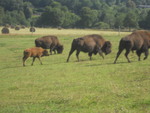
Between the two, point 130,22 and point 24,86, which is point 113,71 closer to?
point 24,86

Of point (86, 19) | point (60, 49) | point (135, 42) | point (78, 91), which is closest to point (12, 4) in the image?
point (86, 19)

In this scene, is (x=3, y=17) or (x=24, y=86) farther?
(x=3, y=17)

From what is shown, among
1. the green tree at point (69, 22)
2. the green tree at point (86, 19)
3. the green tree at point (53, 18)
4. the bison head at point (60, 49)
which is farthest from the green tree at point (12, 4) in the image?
the bison head at point (60, 49)

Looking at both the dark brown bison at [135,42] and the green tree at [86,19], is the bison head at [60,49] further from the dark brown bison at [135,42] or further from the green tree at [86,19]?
the green tree at [86,19]

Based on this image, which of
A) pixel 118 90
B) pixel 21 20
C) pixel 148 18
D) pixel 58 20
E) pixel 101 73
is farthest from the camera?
pixel 21 20

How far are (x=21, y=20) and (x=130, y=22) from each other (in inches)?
1984

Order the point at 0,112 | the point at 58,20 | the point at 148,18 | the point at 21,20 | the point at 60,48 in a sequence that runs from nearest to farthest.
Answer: the point at 0,112, the point at 60,48, the point at 148,18, the point at 58,20, the point at 21,20

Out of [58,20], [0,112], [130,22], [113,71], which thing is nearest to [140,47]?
[113,71]

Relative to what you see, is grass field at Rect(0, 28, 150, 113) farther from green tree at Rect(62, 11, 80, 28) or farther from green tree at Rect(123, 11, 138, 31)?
green tree at Rect(62, 11, 80, 28)

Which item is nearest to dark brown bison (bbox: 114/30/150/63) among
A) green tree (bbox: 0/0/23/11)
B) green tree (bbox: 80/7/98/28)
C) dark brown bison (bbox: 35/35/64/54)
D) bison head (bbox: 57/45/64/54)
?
bison head (bbox: 57/45/64/54)

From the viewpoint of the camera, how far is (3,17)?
11800 centimetres

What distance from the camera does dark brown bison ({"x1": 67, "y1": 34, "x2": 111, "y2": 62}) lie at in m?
22.2

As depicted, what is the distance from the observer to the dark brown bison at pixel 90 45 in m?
22.2

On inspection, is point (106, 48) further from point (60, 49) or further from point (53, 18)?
point (53, 18)
